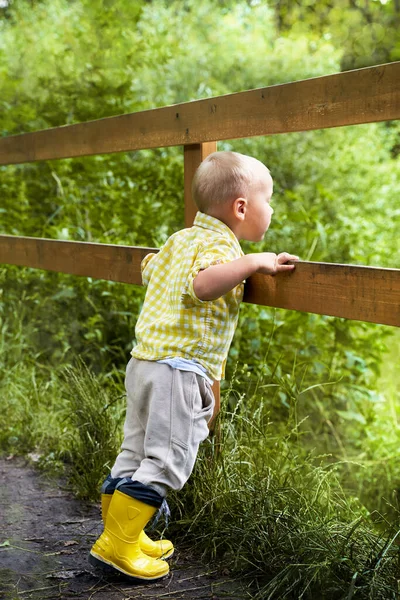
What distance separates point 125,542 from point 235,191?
1.05 metres

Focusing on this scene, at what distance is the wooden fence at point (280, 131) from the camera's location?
191 centimetres

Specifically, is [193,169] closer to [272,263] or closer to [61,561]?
[272,263]

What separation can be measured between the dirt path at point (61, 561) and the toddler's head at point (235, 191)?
1.02m

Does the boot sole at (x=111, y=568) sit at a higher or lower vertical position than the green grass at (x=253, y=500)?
lower

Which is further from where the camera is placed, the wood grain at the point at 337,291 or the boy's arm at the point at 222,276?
the boy's arm at the point at 222,276

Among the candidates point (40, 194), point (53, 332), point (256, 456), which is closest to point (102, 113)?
point (40, 194)

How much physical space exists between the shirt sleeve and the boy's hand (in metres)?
0.08

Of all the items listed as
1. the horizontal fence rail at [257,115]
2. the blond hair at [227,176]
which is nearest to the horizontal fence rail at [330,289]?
the blond hair at [227,176]

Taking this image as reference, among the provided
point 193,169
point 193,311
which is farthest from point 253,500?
point 193,169

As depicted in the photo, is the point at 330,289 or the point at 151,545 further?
the point at 151,545

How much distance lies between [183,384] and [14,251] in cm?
188

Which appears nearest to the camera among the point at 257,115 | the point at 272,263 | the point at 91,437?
the point at 272,263

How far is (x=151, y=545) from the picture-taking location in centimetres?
231

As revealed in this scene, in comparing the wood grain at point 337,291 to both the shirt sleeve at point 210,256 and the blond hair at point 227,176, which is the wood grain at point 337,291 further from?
the blond hair at point 227,176
